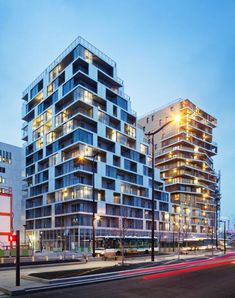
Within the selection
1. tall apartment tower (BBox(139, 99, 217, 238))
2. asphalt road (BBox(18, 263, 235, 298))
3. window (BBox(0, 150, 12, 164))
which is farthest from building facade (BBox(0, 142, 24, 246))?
asphalt road (BBox(18, 263, 235, 298))

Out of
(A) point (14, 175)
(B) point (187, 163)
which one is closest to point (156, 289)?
(A) point (14, 175)

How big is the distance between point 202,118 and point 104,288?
115m

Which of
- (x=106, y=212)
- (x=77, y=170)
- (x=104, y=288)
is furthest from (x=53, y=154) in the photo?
(x=104, y=288)

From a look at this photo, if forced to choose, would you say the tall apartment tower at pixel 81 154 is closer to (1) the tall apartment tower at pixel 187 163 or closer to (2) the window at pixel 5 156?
(2) the window at pixel 5 156

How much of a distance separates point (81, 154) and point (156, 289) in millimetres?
54264

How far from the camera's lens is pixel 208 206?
5020 inches

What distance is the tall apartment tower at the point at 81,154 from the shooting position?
234 ft

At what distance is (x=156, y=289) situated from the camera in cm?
1714

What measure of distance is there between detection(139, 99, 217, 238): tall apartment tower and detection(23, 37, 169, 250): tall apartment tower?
2879 cm

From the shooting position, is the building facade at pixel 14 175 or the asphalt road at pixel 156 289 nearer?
the asphalt road at pixel 156 289

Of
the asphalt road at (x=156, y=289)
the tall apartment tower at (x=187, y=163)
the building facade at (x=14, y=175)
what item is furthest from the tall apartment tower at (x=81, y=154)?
the asphalt road at (x=156, y=289)

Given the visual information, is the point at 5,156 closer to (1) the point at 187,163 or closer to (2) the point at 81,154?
(2) the point at 81,154

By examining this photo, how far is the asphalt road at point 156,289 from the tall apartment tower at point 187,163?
306 ft

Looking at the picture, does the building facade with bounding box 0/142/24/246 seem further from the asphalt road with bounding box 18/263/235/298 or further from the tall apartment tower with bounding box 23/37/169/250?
the asphalt road with bounding box 18/263/235/298
